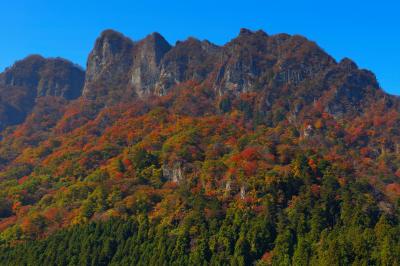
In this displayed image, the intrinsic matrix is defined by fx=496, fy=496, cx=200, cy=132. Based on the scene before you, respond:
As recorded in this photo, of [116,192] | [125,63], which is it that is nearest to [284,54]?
[125,63]

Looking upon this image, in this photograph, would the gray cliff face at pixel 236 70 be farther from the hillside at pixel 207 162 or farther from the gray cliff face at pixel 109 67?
the hillside at pixel 207 162

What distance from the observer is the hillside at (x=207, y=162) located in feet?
226

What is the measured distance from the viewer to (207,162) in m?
91.4

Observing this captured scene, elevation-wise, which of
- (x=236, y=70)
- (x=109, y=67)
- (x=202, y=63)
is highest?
(x=202, y=63)

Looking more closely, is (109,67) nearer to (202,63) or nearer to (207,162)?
(202,63)

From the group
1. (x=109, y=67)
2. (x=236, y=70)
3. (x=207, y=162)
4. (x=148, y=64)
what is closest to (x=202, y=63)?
(x=148, y=64)

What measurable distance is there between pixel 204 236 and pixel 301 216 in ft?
46.0

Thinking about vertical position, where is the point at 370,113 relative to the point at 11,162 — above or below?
above

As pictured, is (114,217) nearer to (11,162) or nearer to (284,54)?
(11,162)

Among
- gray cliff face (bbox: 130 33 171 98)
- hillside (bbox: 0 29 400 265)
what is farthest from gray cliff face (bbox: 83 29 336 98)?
hillside (bbox: 0 29 400 265)

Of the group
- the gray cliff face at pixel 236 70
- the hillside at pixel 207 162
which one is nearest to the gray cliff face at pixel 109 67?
the gray cliff face at pixel 236 70

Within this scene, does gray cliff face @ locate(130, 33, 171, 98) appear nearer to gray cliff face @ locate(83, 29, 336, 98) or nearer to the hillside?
gray cliff face @ locate(83, 29, 336, 98)

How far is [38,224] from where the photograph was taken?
8488 centimetres

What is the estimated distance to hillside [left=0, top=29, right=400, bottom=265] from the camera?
226 ft
